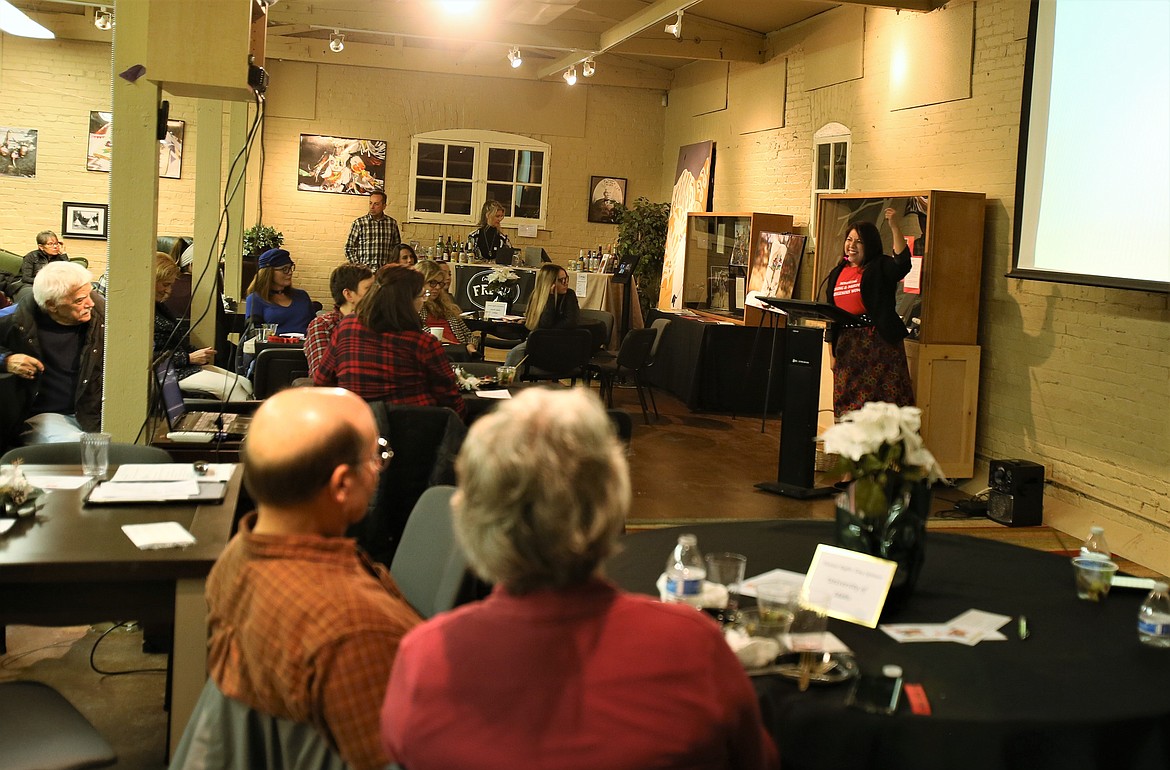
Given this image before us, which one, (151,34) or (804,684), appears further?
(151,34)

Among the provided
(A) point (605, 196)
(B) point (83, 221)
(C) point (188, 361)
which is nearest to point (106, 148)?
(B) point (83, 221)

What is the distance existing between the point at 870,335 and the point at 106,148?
1070cm

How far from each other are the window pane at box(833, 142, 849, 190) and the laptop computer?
6260 millimetres

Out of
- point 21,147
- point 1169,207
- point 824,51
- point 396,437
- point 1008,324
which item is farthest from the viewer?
point 21,147

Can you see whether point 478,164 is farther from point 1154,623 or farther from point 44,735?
point 1154,623

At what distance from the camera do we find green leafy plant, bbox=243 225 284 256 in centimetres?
1347

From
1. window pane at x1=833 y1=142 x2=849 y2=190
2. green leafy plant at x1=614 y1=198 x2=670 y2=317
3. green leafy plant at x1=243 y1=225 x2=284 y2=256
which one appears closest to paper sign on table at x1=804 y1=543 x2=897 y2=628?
window pane at x1=833 y1=142 x2=849 y2=190

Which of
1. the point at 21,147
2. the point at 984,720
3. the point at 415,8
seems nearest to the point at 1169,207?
the point at 984,720

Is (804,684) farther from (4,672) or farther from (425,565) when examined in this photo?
(4,672)

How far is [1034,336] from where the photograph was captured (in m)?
6.95

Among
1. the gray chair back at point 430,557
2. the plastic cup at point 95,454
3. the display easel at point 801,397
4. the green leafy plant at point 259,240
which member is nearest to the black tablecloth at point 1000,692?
the gray chair back at point 430,557

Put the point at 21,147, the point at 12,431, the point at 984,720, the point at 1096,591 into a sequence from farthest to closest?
the point at 21,147 → the point at 12,431 → the point at 1096,591 → the point at 984,720

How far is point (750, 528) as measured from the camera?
3.21 m

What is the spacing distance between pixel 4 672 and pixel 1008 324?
5.86 m
